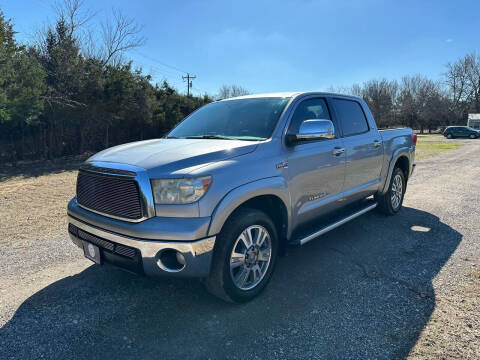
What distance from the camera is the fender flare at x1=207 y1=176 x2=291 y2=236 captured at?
99.1 inches

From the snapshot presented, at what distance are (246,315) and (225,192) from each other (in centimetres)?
110

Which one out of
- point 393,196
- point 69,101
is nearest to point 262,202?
point 393,196

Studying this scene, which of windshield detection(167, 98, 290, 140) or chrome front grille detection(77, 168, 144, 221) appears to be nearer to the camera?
chrome front grille detection(77, 168, 144, 221)

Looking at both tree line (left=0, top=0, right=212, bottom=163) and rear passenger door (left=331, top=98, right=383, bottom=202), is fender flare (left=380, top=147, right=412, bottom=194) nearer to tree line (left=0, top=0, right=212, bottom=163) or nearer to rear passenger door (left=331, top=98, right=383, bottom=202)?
rear passenger door (left=331, top=98, right=383, bottom=202)

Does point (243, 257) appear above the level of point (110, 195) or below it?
below

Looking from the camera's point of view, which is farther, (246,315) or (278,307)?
(278,307)

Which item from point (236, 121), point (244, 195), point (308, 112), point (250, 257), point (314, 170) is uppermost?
point (308, 112)

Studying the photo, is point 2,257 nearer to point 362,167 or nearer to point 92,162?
point 92,162

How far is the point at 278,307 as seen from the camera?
2.88 m

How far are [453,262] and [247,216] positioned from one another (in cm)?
271

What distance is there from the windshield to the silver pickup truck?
1cm

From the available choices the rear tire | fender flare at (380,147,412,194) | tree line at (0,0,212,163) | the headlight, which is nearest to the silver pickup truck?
the headlight

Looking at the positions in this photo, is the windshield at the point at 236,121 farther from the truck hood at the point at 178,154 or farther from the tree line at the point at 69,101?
the tree line at the point at 69,101

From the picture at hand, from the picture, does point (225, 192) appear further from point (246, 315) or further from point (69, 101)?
point (69, 101)
